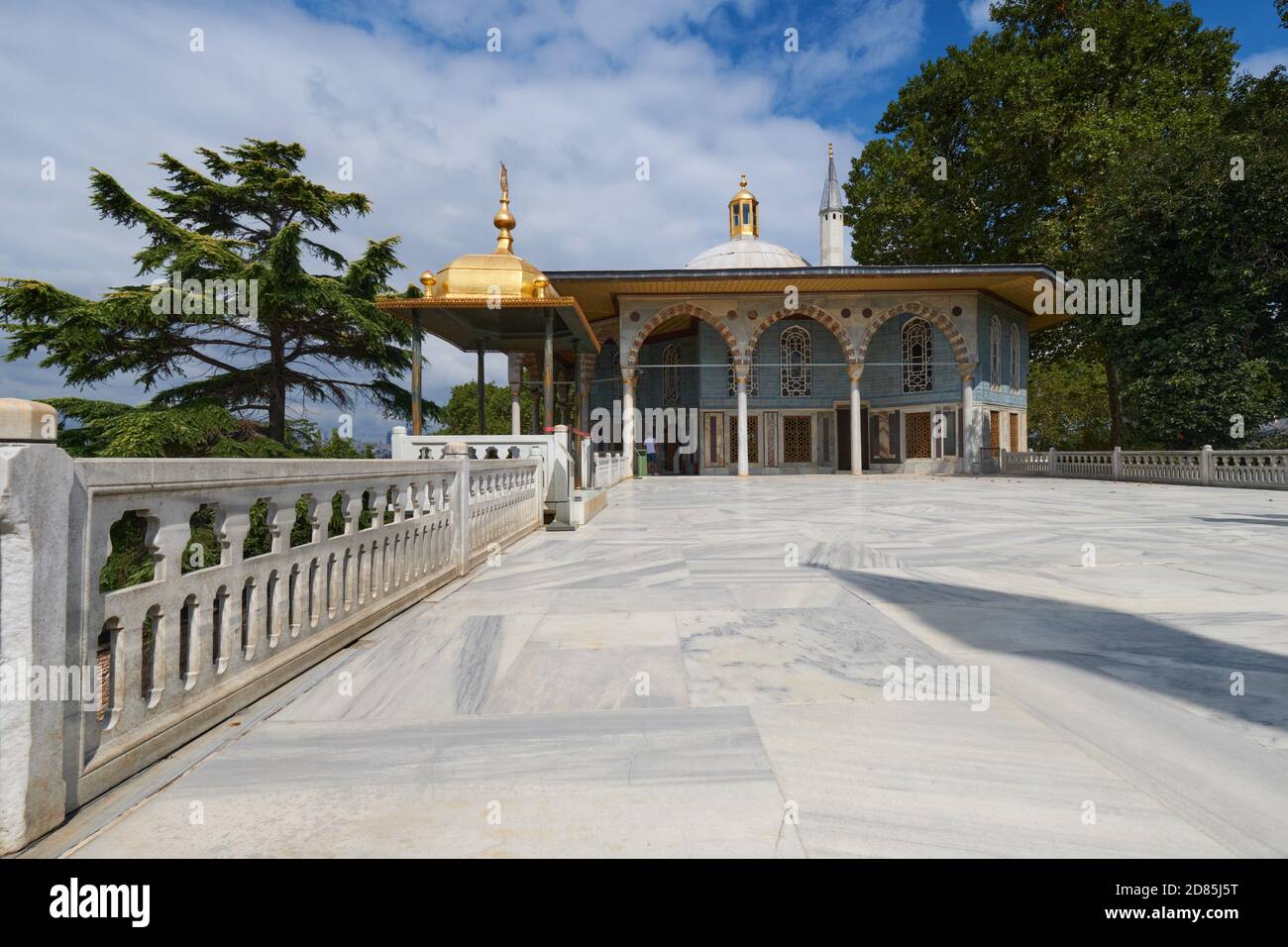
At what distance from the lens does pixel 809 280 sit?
22000 mm

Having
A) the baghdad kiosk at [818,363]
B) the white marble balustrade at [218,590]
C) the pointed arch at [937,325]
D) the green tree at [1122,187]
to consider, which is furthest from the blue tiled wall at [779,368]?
the white marble balustrade at [218,590]

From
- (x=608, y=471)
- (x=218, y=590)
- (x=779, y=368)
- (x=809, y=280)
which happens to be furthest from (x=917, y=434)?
(x=218, y=590)

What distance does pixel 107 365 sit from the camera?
15797 mm

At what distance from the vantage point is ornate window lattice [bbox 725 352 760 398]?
2456cm

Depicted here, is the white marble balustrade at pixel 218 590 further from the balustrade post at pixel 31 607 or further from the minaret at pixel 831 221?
the minaret at pixel 831 221

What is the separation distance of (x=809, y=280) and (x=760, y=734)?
21762 millimetres

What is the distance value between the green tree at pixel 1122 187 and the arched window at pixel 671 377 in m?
11.1

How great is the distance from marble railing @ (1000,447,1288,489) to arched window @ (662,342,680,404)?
40.0 ft

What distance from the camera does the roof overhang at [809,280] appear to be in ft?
69.2

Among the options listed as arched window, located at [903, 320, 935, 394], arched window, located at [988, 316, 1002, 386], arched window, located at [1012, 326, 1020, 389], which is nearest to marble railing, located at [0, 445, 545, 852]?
arched window, located at [903, 320, 935, 394]

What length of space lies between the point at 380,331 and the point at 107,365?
619 cm

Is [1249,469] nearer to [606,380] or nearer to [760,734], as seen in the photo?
[760,734]
